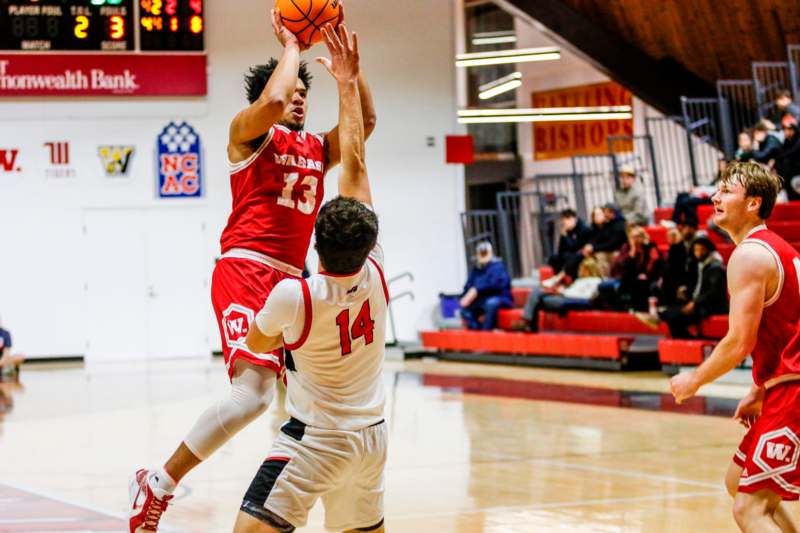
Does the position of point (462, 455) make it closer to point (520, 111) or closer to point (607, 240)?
point (607, 240)

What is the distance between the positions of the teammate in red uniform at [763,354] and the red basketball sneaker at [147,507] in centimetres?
203

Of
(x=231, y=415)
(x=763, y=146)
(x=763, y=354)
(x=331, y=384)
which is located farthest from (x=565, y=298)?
(x=331, y=384)

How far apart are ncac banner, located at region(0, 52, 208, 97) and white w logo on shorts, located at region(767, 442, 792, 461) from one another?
15.6 metres

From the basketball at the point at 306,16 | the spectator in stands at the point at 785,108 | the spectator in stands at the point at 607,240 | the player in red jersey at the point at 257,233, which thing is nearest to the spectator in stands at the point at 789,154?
the spectator in stands at the point at 785,108

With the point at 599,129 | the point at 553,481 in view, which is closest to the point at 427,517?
the point at 553,481

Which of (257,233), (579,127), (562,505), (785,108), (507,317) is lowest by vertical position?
(562,505)

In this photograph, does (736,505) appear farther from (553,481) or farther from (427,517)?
(553,481)

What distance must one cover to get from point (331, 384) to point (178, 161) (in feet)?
50.4

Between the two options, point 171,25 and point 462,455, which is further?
point 171,25

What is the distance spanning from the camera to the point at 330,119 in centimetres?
1945

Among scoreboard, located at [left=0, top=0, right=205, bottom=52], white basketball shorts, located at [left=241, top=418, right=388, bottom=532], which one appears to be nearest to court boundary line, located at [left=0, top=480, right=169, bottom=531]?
white basketball shorts, located at [left=241, top=418, right=388, bottom=532]

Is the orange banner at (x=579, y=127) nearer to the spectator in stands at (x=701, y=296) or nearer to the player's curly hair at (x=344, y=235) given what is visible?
the spectator in stands at (x=701, y=296)

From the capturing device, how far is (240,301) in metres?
5.08

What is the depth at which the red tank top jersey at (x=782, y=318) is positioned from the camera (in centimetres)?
425
